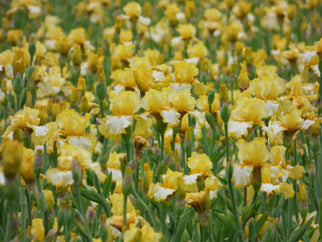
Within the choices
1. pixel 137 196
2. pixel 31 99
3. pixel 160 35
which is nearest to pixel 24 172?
pixel 137 196

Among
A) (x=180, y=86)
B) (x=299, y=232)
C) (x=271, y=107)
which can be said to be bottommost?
(x=299, y=232)

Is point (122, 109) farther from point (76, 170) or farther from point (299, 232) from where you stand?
point (299, 232)

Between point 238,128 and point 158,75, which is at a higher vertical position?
point 158,75

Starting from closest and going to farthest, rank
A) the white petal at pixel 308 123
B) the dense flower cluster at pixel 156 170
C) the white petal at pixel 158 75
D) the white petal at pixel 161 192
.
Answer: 1. the dense flower cluster at pixel 156 170
2. the white petal at pixel 161 192
3. the white petal at pixel 308 123
4. the white petal at pixel 158 75

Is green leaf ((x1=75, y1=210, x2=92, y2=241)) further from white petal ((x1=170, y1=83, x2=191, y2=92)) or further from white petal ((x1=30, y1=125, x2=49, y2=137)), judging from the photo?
white petal ((x1=170, y1=83, x2=191, y2=92))

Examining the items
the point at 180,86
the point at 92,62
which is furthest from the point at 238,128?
the point at 92,62

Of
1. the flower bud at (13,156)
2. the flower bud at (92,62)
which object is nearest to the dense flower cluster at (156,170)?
the flower bud at (13,156)

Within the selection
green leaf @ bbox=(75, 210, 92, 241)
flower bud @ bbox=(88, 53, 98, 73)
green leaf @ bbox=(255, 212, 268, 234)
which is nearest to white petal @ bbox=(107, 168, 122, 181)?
green leaf @ bbox=(75, 210, 92, 241)

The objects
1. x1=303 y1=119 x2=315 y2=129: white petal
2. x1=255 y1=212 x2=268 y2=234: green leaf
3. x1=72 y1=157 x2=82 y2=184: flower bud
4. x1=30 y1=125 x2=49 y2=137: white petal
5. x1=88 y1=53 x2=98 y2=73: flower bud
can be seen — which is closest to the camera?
x1=72 y1=157 x2=82 y2=184: flower bud

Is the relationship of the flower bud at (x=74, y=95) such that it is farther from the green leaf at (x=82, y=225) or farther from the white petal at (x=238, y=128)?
the green leaf at (x=82, y=225)

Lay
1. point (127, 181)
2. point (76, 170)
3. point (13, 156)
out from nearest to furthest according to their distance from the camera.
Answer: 1. point (13, 156)
2. point (76, 170)
3. point (127, 181)

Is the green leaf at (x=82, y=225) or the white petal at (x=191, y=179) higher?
the white petal at (x=191, y=179)

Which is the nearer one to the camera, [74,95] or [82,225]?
[82,225]

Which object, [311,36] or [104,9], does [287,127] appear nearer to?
[311,36]
